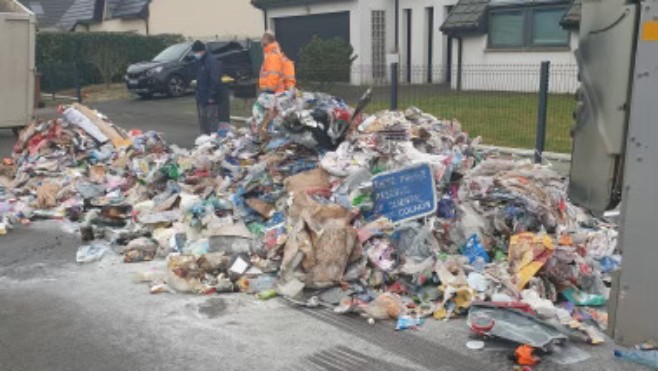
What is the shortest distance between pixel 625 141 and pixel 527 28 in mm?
16587

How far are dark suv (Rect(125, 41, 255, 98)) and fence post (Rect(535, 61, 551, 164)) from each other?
42.9ft

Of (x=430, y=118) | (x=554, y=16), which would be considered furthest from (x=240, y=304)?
(x=554, y=16)

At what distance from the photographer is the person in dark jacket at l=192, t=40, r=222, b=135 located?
1105 cm

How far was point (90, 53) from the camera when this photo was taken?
26.7 metres

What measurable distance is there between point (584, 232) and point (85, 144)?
7.84m

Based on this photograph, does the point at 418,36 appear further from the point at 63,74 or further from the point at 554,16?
the point at 63,74

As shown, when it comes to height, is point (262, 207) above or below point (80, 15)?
below

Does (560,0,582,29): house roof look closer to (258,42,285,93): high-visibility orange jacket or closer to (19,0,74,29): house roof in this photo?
(258,42,285,93): high-visibility orange jacket

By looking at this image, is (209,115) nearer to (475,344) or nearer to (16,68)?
(16,68)

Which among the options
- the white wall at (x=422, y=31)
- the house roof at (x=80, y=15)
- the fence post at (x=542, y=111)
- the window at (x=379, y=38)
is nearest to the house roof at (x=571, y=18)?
the white wall at (x=422, y=31)

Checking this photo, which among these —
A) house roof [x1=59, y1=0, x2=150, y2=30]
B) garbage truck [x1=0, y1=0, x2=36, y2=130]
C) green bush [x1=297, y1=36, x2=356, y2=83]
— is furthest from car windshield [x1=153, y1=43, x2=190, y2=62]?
house roof [x1=59, y1=0, x2=150, y2=30]

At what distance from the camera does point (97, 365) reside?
13.3 ft

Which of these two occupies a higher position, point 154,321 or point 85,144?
point 85,144

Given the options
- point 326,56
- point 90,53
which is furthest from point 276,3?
point 326,56
